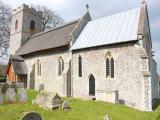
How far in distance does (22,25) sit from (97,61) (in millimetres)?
19597

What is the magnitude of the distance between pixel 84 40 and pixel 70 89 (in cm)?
587

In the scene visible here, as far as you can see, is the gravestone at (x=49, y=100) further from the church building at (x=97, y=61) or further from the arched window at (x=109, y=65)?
the arched window at (x=109, y=65)

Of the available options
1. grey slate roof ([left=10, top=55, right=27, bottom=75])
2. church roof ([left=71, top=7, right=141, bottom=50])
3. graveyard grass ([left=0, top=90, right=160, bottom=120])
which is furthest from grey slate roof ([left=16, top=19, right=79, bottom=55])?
graveyard grass ([left=0, top=90, right=160, bottom=120])

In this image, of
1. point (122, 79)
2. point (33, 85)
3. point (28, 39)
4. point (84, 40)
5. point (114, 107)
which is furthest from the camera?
point (28, 39)

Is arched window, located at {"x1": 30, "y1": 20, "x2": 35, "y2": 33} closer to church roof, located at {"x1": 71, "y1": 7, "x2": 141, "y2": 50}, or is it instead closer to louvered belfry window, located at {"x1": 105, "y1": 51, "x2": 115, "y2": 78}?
church roof, located at {"x1": 71, "y1": 7, "x2": 141, "y2": 50}

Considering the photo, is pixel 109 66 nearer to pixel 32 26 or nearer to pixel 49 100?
pixel 49 100

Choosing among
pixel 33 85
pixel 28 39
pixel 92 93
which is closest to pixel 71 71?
pixel 92 93

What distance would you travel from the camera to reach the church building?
770 inches

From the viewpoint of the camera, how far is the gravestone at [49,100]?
1552 centimetres

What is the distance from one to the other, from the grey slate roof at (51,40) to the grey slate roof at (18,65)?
49.2 inches

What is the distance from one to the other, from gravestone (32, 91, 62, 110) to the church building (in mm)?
5979

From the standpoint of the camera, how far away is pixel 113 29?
23875 mm

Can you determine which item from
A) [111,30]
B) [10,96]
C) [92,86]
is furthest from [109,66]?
[10,96]

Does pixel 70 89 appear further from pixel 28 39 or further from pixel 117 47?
pixel 28 39
